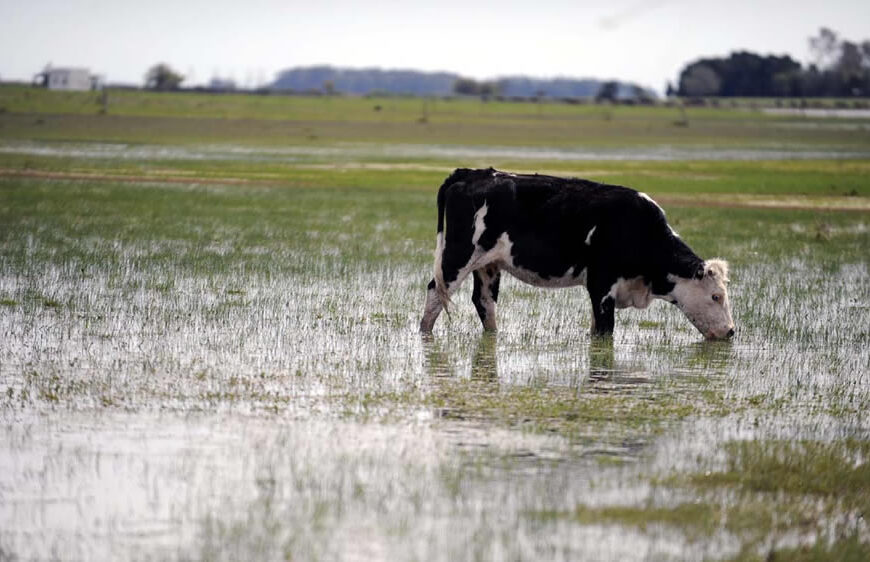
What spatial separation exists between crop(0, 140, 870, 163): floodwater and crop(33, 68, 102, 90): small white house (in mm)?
94728

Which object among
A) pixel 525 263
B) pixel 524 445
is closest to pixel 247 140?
pixel 525 263

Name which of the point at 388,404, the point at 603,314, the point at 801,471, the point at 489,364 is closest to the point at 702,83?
the point at 603,314

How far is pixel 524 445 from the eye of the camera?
984 centimetres

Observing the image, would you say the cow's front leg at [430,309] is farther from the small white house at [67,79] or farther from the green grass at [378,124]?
the small white house at [67,79]

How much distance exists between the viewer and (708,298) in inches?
564

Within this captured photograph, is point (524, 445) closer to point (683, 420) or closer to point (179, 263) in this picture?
point (683, 420)

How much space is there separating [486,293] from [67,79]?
145m

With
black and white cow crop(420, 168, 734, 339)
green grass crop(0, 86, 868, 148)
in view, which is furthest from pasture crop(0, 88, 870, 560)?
green grass crop(0, 86, 868, 148)

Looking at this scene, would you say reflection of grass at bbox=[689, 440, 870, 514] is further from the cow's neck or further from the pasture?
the cow's neck

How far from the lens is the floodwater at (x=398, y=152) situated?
166 ft

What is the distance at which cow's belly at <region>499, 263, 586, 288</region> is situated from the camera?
14297 mm

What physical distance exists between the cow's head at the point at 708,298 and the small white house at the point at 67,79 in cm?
14042

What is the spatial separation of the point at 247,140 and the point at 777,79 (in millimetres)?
111685

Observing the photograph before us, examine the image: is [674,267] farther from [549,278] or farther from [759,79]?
[759,79]
